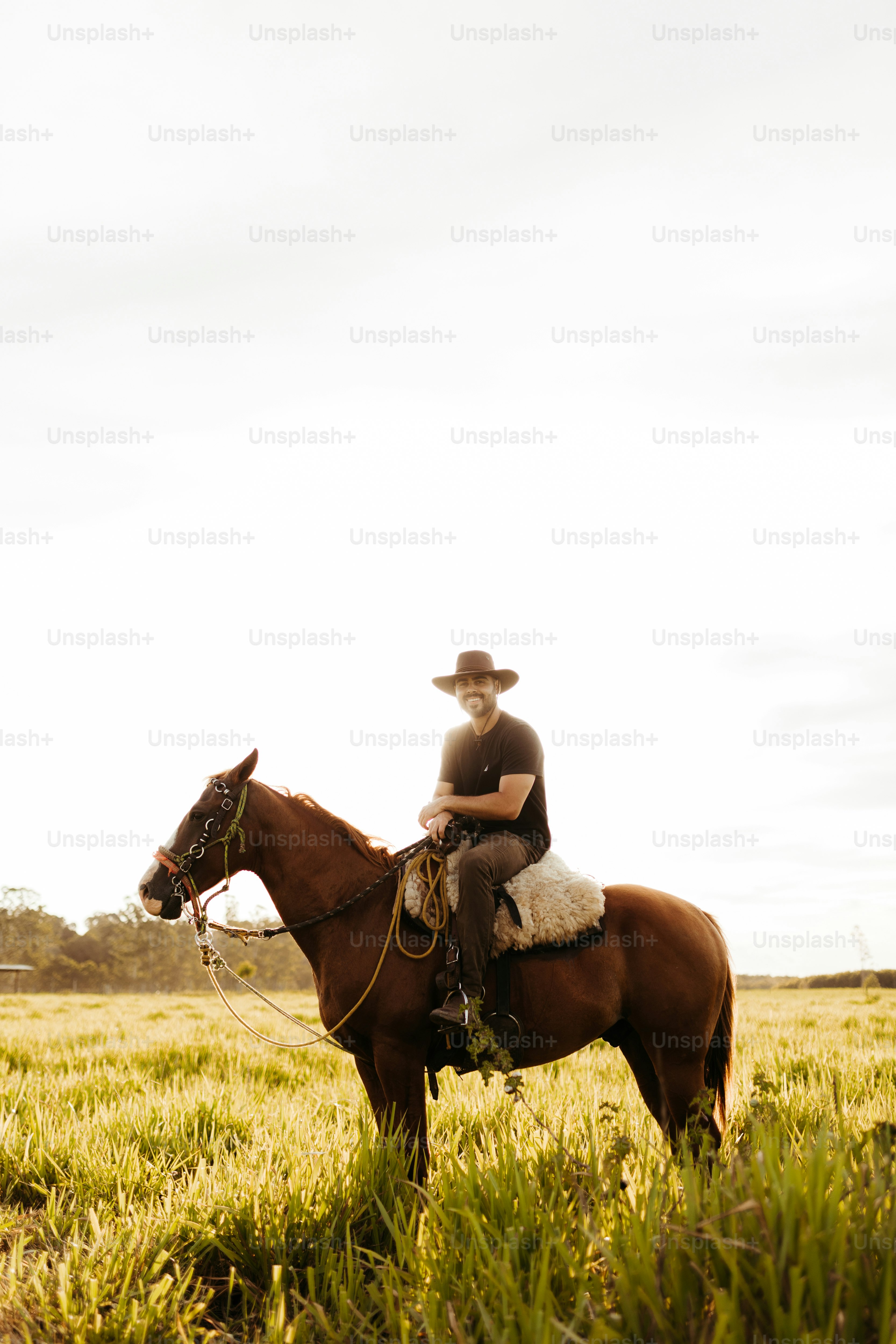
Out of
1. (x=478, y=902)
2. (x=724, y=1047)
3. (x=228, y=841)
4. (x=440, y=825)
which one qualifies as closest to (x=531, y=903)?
(x=478, y=902)

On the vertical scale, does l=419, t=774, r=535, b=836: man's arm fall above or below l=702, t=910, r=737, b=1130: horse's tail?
above

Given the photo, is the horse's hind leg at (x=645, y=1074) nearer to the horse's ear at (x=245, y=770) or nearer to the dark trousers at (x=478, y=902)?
the dark trousers at (x=478, y=902)

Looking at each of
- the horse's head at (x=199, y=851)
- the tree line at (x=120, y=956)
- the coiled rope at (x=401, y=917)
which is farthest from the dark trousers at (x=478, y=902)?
the tree line at (x=120, y=956)

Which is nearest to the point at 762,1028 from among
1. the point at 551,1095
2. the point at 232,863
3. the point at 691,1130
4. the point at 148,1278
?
the point at 551,1095

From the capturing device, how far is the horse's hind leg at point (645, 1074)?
6176 mm

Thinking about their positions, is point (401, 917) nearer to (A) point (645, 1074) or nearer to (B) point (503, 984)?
(B) point (503, 984)

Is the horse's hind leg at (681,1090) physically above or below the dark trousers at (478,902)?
below

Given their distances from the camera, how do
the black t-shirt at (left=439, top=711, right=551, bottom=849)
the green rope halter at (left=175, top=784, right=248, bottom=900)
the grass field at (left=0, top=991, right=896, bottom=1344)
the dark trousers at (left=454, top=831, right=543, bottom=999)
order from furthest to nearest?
the black t-shirt at (left=439, top=711, right=551, bottom=849)
the green rope halter at (left=175, top=784, right=248, bottom=900)
the dark trousers at (left=454, top=831, right=543, bottom=999)
the grass field at (left=0, top=991, right=896, bottom=1344)

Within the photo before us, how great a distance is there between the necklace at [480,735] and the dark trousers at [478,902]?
80 centimetres

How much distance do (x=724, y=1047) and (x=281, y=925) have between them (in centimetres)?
351

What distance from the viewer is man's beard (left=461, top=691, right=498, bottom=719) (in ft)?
20.5

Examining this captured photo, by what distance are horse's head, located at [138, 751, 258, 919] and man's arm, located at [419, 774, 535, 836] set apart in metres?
1.42

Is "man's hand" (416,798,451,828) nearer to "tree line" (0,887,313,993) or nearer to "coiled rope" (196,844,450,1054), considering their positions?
"coiled rope" (196,844,450,1054)

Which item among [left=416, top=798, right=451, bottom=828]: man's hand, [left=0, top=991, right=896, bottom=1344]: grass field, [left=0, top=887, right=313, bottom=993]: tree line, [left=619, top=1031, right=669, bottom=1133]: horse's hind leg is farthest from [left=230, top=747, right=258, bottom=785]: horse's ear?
[left=0, top=887, right=313, bottom=993]: tree line
